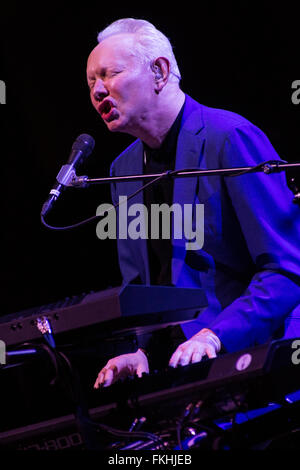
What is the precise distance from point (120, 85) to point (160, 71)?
0.74ft

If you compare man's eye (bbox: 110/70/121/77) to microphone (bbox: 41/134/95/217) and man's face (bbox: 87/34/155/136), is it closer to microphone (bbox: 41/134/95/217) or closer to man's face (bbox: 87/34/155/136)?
man's face (bbox: 87/34/155/136)

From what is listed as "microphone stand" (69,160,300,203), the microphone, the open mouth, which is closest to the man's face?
the open mouth

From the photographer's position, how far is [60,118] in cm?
369

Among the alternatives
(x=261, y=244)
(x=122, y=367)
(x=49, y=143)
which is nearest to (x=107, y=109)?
(x=261, y=244)

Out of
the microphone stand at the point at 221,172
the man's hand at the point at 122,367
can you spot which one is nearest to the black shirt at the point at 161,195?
the man's hand at the point at 122,367

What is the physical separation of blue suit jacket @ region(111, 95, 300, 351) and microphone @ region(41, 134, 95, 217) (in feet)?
1.43

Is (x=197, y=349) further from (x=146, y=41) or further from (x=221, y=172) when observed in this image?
(x=146, y=41)

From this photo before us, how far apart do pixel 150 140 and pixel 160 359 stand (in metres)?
0.89

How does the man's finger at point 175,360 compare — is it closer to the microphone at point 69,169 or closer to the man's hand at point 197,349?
the man's hand at point 197,349

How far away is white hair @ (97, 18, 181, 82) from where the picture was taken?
2508mm

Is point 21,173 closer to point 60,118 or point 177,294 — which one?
point 60,118

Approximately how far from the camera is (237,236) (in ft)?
7.59

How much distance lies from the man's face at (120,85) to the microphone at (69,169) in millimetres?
337

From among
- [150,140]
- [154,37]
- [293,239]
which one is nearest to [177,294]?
[293,239]
